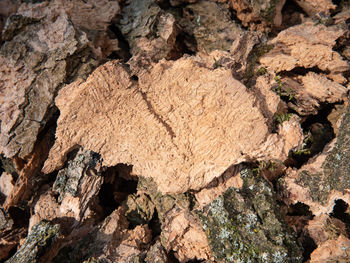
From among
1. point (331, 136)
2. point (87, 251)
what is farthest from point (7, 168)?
point (331, 136)

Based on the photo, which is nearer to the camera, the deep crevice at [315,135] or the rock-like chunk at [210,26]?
the deep crevice at [315,135]

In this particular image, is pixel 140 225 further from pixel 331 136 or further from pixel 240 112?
pixel 331 136

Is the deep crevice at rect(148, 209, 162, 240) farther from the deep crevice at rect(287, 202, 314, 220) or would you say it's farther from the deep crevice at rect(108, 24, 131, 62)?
the deep crevice at rect(108, 24, 131, 62)

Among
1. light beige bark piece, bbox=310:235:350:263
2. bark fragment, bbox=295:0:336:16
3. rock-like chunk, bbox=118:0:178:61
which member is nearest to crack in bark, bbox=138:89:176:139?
rock-like chunk, bbox=118:0:178:61

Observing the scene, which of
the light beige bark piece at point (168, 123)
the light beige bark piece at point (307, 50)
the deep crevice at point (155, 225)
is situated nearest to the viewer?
the light beige bark piece at point (168, 123)

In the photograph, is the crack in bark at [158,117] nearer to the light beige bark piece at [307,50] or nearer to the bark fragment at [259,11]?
the light beige bark piece at [307,50]

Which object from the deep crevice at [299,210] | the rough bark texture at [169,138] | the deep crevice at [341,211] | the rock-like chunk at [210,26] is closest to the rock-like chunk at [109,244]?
the rough bark texture at [169,138]
